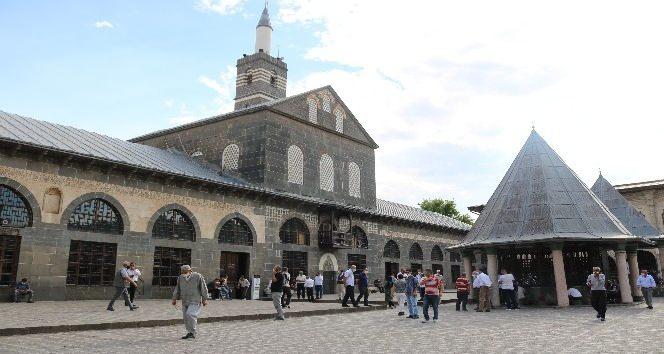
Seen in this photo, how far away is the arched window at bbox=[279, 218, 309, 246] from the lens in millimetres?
26266

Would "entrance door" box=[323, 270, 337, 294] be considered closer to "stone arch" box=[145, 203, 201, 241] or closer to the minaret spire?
"stone arch" box=[145, 203, 201, 241]

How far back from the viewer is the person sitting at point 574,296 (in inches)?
722

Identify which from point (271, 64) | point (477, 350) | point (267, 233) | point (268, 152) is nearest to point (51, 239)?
point (267, 233)

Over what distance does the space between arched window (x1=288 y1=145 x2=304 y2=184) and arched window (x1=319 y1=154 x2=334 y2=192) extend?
65.8 inches

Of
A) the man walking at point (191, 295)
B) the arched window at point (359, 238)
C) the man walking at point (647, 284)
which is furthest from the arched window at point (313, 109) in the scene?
the man walking at point (191, 295)

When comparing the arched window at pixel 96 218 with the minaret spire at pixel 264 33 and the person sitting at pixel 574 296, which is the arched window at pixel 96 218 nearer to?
the person sitting at pixel 574 296

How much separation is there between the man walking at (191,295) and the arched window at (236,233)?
1313 centimetres

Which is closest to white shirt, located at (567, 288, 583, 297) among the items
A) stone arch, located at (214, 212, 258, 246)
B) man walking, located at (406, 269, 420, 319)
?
man walking, located at (406, 269, 420, 319)

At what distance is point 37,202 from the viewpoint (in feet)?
57.5

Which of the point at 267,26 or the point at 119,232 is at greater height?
the point at 267,26

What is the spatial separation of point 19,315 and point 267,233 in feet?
45.2

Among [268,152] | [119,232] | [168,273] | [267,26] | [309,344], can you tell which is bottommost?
[309,344]

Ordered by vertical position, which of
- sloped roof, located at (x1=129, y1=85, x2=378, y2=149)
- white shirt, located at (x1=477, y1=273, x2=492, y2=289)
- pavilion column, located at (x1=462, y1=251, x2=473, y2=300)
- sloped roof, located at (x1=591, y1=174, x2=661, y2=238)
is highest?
sloped roof, located at (x1=129, y1=85, x2=378, y2=149)

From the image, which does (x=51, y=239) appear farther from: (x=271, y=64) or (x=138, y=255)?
(x=271, y=64)
